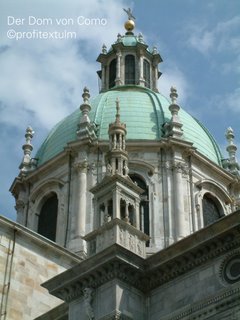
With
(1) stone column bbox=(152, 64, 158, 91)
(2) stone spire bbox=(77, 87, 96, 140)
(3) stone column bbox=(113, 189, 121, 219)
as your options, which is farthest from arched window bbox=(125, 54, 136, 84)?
(3) stone column bbox=(113, 189, 121, 219)

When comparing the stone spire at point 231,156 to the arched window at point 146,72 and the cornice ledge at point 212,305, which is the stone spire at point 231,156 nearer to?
the arched window at point 146,72

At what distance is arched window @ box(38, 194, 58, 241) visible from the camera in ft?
116

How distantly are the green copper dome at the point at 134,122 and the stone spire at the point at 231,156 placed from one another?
23.9 inches

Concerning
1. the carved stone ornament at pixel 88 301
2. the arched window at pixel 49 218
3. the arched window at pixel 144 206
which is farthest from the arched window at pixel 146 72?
the carved stone ornament at pixel 88 301

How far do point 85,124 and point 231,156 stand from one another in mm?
8366

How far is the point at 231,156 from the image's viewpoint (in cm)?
3981

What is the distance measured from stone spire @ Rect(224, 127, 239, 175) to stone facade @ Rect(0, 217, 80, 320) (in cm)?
1360

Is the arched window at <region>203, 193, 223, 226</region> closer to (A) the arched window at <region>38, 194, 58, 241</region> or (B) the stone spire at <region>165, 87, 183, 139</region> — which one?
(B) the stone spire at <region>165, 87, 183, 139</region>

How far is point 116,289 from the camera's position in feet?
65.0

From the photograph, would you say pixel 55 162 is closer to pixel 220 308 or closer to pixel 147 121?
pixel 147 121

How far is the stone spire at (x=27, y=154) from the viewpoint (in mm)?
38000

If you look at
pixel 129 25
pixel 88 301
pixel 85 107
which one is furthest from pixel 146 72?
pixel 88 301

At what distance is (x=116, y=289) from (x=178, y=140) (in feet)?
54.7

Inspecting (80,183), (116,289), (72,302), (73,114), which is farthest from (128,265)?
(73,114)
